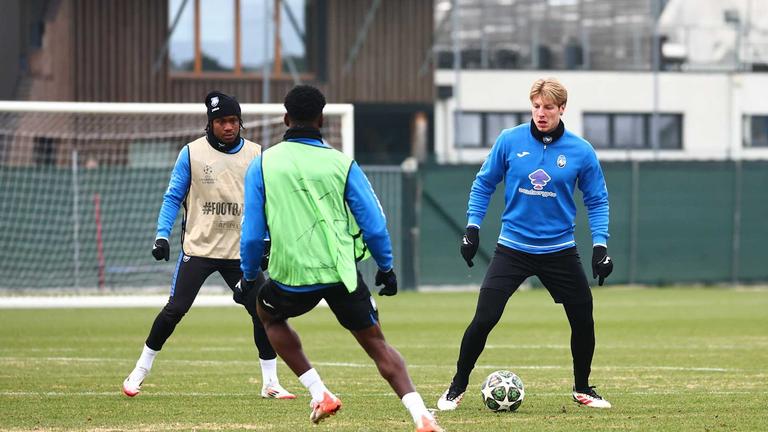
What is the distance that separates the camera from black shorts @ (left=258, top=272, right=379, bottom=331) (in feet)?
26.2

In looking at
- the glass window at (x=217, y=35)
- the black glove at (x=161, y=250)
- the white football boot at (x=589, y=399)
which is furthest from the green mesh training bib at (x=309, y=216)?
the glass window at (x=217, y=35)

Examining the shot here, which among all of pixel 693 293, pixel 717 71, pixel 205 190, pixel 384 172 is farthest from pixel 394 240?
pixel 717 71

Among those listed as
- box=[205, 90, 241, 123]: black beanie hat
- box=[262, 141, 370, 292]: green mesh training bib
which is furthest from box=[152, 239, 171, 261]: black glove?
box=[262, 141, 370, 292]: green mesh training bib

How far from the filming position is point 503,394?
9.56 metres

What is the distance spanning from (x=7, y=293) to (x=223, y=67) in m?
14.3

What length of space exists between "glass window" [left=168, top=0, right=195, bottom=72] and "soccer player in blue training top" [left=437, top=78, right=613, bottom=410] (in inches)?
1119

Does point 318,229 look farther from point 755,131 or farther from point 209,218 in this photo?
point 755,131

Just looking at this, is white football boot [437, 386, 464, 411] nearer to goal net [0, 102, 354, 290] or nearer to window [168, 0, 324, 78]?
goal net [0, 102, 354, 290]

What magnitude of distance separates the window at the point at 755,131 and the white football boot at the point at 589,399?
3950 cm

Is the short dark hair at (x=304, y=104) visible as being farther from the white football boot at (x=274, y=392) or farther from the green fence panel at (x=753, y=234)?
the green fence panel at (x=753, y=234)

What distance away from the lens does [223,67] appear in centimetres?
3806

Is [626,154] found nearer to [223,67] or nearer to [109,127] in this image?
[223,67]

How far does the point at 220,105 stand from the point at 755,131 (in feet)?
130

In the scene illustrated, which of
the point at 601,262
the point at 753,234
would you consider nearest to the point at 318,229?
the point at 601,262
